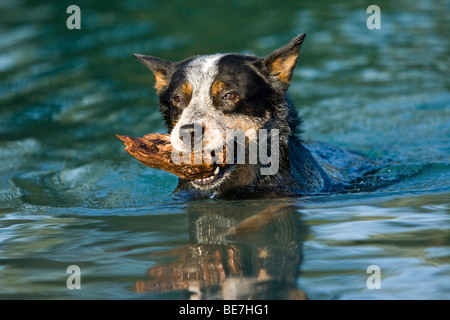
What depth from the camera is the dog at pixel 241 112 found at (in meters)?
5.44

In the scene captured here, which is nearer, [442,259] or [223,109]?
[442,259]

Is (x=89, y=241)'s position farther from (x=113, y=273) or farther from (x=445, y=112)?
(x=445, y=112)

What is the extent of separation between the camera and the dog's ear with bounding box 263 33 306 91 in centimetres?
585

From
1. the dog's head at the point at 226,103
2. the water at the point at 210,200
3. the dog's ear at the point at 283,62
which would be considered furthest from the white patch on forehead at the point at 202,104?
the water at the point at 210,200

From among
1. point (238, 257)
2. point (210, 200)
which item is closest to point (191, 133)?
point (210, 200)

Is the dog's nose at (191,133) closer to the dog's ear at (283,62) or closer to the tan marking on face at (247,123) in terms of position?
the tan marking on face at (247,123)

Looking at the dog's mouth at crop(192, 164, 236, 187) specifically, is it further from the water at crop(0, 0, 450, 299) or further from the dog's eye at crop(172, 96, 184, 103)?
the dog's eye at crop(172, 96, 184, 103)

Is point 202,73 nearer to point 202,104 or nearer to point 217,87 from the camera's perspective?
point 217,87

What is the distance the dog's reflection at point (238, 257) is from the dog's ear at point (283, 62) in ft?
4.13

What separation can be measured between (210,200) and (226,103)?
86 cm

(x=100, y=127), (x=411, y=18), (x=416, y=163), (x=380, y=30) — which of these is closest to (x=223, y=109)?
(x=416, y=163)
